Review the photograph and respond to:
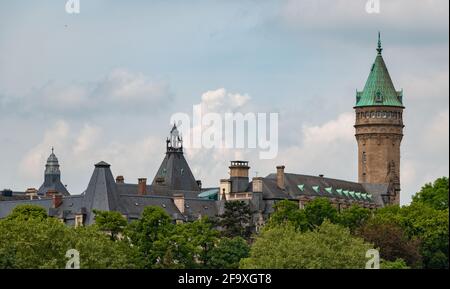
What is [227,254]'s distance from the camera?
505 feet

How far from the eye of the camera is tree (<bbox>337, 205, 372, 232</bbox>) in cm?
17512

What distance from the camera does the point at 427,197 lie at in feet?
634

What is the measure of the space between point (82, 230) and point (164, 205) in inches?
2757

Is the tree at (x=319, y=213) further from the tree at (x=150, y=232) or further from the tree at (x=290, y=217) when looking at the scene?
the tree at (x=150, y=232)

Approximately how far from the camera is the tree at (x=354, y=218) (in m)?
175

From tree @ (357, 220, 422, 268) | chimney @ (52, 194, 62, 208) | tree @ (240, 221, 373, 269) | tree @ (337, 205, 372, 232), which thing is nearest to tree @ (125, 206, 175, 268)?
tree @ (240, 221, 373, 269)

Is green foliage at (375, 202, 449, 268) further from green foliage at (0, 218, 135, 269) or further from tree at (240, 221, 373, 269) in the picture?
green foliage at (0, 218, 135, 269)

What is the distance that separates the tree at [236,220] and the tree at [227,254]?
76.3ft

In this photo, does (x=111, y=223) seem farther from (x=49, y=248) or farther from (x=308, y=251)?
(x=49, y=248)

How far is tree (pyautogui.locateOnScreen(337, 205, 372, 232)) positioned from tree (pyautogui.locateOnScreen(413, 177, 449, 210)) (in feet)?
25.8

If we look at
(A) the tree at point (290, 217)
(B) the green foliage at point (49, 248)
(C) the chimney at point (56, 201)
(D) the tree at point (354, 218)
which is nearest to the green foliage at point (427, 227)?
(D) the tree at point (354, 218)

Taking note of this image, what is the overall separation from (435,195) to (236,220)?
70.7ft

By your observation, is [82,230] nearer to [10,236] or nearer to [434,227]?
[10,236]
